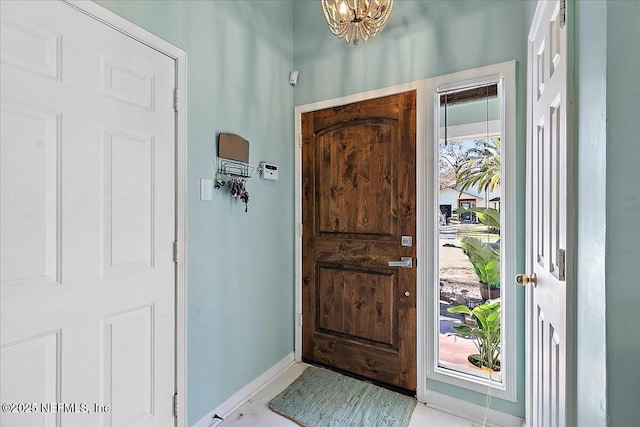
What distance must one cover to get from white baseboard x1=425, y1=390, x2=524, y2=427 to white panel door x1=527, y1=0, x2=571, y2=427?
10.4 inches

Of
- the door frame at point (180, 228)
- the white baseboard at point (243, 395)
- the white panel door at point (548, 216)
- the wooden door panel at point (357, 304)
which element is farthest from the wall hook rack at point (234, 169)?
the white panel door at point (548, 216)

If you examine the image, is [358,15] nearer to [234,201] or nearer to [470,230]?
[234,201]

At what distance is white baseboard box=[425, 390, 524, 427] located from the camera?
1.79m

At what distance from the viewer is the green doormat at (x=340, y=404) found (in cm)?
187

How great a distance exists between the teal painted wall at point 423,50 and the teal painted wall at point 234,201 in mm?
214

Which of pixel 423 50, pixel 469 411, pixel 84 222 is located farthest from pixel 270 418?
pixel 423 50

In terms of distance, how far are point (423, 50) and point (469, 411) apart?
2.30 meters

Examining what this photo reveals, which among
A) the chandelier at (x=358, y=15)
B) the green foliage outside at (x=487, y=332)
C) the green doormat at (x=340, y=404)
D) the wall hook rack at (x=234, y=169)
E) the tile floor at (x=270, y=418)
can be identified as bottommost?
the tile floor at (x=270, y=418)

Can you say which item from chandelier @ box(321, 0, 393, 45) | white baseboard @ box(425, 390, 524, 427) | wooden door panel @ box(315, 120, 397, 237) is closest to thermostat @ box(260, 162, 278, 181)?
wooden door panel @ box(315, 120, 397, 237)

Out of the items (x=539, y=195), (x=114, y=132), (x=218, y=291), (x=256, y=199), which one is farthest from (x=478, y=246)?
(x=114, y=132)

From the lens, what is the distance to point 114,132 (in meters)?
1.39

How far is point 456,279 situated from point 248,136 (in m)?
1.67

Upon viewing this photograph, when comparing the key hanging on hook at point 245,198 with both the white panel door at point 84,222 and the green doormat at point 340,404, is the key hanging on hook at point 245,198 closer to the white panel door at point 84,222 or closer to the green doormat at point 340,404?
the white panel door at point 84,222

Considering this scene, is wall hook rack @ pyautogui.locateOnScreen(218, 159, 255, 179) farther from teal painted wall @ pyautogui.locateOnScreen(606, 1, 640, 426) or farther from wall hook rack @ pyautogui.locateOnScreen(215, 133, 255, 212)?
teal painted wall @ pyautogui.locateOnScreen(606, 1, 640, 426)
